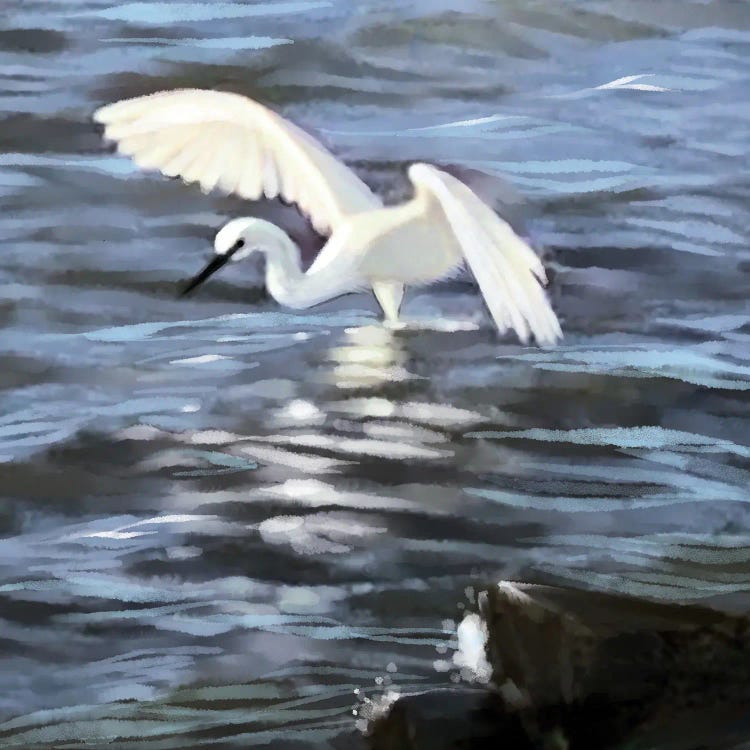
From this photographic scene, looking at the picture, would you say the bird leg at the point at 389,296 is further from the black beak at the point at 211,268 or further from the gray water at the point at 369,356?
the black beak at the point at 211,268

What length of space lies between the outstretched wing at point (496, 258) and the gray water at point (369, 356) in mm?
24

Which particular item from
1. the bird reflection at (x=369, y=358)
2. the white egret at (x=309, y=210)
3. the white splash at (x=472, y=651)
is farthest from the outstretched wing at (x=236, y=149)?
the white splash at (x=472, y=651)

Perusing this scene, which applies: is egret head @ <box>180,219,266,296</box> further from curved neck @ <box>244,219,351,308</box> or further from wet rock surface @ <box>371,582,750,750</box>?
wet rock surface @ <box>371,582,750,750</box>

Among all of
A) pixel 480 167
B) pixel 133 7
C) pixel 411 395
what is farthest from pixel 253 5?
pixel 411 395

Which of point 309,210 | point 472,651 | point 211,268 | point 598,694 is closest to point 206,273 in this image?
point 211,268

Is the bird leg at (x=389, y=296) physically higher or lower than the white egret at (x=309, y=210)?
lower

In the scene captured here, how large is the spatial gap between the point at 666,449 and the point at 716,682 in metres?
0.25

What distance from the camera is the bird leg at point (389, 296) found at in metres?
0.90

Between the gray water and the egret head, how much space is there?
0.02 meters

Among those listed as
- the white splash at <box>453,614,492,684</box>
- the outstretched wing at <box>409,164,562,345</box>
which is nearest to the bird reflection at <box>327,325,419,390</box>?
the outstretched wing at <box>409,164,562,345</box>

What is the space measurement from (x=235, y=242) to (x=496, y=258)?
0.93ft

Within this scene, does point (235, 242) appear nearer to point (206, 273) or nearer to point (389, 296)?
point (206, 273)

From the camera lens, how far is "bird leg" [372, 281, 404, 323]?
2.95 ft

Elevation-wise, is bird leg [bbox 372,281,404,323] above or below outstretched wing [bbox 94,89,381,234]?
below
